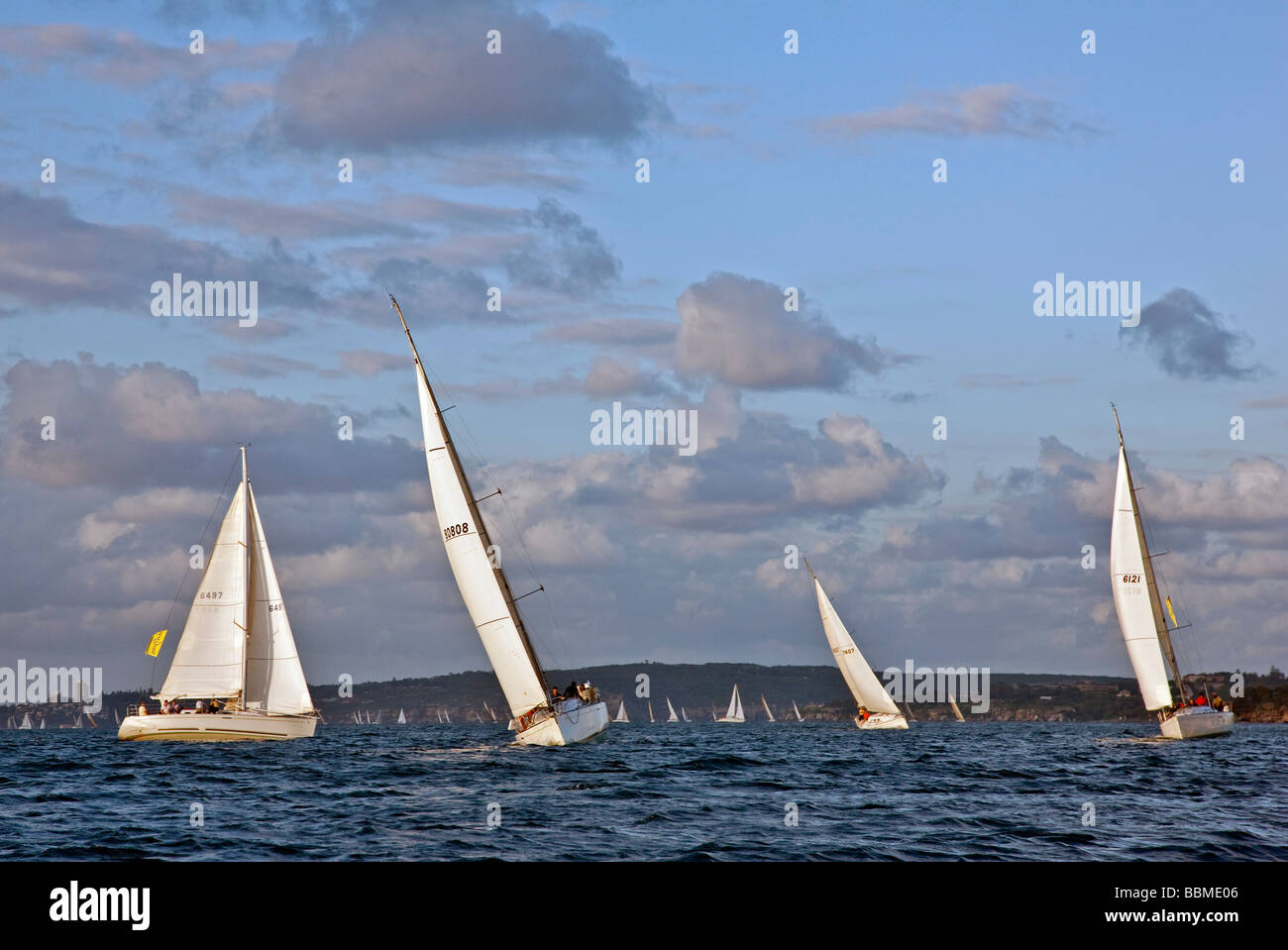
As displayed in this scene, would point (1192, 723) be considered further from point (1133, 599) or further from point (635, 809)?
point (635, 809)

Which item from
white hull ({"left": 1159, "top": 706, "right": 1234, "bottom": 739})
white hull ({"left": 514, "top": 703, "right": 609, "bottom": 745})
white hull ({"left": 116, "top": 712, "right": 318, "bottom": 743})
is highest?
white hull ({"left": 514, "top": 703, "right": 609, "bottom": 745})

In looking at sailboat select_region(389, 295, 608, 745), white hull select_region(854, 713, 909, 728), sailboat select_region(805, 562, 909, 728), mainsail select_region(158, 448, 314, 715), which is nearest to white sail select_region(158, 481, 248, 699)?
mainsail select_region(158, 448, 314, 715)

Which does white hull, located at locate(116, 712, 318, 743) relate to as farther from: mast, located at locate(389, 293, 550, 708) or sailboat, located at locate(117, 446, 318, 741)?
mast, located at locate(389, 293, 550, 708)

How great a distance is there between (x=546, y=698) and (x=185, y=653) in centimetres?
2031

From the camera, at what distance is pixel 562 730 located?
156ft

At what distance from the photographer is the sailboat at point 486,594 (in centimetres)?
4588

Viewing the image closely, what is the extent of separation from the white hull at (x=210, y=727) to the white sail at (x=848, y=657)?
130 ft

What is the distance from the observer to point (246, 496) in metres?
59.2

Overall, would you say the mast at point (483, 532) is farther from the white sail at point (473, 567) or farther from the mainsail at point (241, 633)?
the mainsail at point (241, 633)

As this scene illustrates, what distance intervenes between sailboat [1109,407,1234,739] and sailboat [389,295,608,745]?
30.8 m

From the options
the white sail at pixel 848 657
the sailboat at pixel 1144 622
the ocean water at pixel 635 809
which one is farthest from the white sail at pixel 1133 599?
the white sail at pixel 848 657

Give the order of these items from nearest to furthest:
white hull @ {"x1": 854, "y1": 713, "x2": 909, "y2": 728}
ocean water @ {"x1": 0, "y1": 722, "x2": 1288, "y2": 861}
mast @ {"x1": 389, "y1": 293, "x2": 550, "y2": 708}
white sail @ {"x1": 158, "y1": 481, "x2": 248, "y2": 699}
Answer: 1. ocean water @ {"x1": 0, "y1": 722, "x2": 1288, "y2": 861}
2. mast @ {"x1": 389, "y1": 293, "x2": 550, "y2": 708}
3. white sail @ {"x1": 158, "y1": 481, "x2": 248, "y2": 699}
4. white hull @ {"x1": 854, "y1": 713, "x2": 909, "y2": 728}

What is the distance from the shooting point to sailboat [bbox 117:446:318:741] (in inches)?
2272
